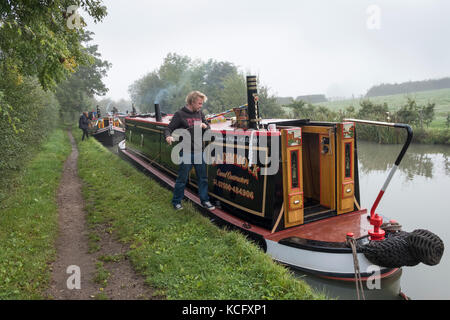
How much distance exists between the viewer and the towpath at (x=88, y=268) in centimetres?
320

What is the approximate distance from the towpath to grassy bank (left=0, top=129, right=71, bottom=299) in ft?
0.42

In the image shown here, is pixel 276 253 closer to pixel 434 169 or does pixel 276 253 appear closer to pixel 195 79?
pixel 434 169

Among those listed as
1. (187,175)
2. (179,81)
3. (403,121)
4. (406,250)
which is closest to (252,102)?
(187,175)

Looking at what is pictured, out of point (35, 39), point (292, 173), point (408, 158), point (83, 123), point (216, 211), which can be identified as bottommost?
point (216, 211)

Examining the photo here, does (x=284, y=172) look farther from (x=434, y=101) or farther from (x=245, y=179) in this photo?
(x=434, y=101)

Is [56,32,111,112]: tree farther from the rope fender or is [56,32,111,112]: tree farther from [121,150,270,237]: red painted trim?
the rope fender

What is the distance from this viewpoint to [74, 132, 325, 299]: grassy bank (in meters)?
3.11

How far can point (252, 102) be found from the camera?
14.3 feet

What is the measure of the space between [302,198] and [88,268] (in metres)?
2.55

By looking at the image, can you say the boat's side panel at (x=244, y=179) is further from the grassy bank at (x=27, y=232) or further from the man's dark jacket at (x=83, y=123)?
the man's dark jacket at (x=83, y=123)

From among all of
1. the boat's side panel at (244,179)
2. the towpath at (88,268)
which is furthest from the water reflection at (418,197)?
the towpath at (88,268)

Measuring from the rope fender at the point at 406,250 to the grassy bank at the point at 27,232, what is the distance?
128 inches

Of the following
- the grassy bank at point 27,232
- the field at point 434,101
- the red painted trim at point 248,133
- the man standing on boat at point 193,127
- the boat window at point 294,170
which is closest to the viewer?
the grassy bank at point 27,232

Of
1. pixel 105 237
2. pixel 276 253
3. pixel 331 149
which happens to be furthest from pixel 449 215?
pixel 105 237
